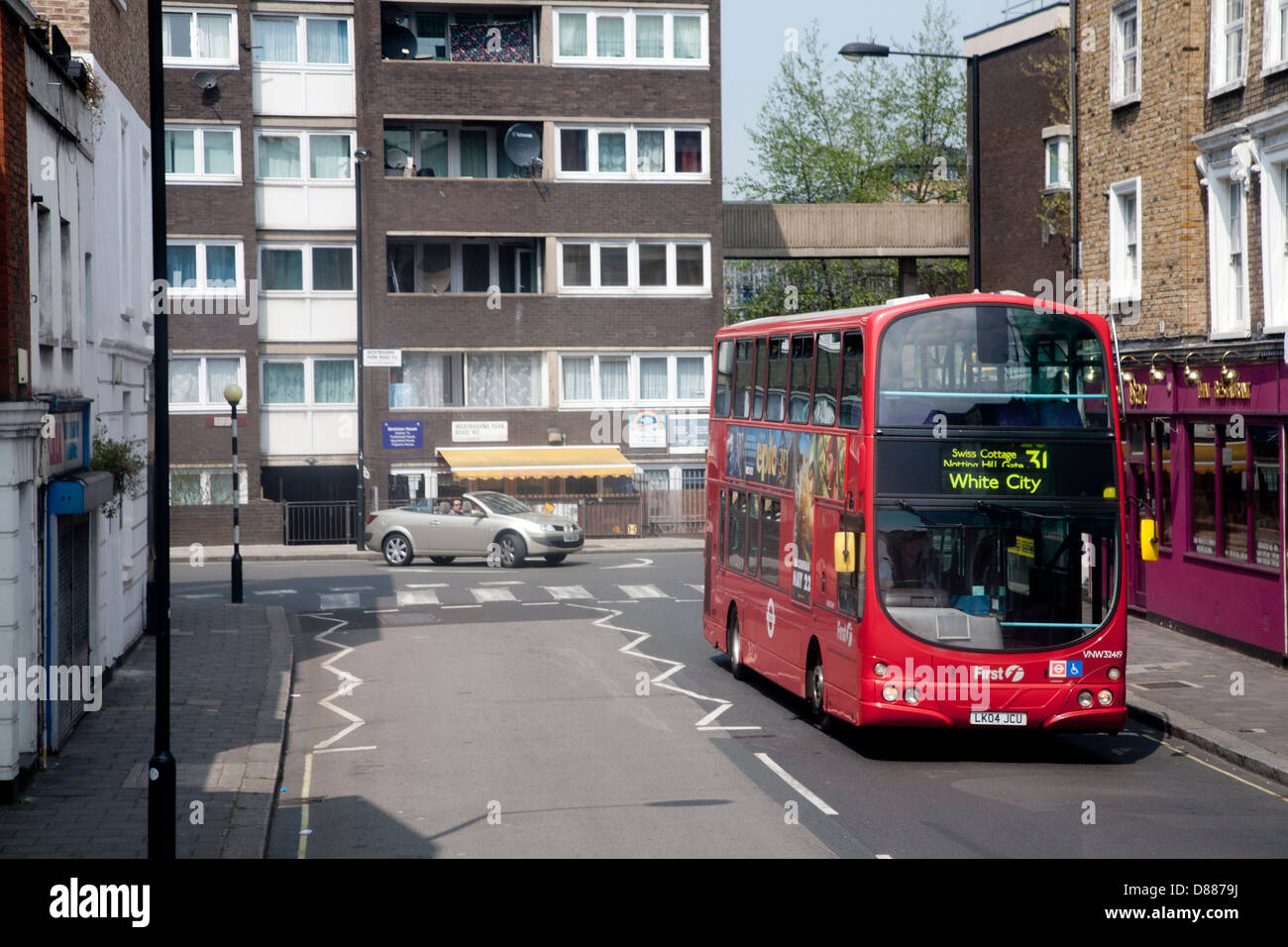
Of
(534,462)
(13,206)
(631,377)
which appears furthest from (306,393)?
(13,206)

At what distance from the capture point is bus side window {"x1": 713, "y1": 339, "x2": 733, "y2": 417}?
18.9m

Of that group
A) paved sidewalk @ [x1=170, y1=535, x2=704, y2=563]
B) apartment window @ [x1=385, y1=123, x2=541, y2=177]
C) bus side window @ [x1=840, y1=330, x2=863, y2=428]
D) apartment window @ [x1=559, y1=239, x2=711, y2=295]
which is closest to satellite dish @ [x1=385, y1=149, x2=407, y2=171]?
apartment window @ [x1=385, y1=123, x2=541, y2=177]

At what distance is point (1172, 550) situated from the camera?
Result: 22.1 m

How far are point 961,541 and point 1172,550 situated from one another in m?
10.1

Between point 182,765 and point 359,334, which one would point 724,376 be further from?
point 359,334

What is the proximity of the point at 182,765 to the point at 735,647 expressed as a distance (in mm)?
7326

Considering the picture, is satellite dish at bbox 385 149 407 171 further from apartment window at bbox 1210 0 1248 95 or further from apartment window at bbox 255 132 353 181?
apartment window at bbox 1210 0 1248 95

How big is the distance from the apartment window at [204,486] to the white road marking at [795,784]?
97.0 feet

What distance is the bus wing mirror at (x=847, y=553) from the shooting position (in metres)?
13.6

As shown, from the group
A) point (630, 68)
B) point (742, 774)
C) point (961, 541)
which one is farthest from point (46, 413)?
point (630, 68)

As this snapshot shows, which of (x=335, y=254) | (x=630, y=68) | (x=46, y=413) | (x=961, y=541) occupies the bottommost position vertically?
(x=961, y=541)

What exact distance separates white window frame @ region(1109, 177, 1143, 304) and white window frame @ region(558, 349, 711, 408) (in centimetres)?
1945
